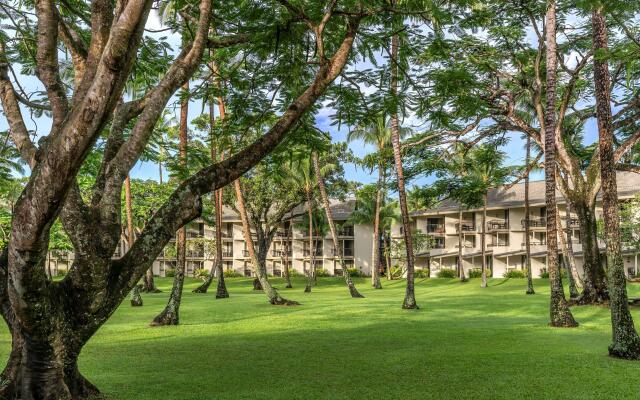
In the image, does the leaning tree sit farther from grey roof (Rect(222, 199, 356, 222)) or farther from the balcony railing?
grey roof (Rect(222, 199, 356, 222))

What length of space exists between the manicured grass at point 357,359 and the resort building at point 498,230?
107 feet

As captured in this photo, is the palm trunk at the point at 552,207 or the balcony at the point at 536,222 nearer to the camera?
the palm trunk at the point at 552,207

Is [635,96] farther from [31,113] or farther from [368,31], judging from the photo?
[31,113]

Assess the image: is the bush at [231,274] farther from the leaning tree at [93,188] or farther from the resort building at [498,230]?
the leaning tree at [93,188]

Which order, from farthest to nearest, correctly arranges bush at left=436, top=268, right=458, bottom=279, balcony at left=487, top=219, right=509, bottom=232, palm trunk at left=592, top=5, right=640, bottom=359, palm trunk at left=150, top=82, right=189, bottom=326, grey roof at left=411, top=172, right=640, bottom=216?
balcony at left=487, top=219, right=509, bottom=232
bush at left=436, top=268, right=458, bottom=279
grey roof at left=411, top=172, right=640, bottom=216
palm trunk at left=150, top=82, right=189, bottom=326
palm trunk at left=592, top=5, right=640, bottom=359

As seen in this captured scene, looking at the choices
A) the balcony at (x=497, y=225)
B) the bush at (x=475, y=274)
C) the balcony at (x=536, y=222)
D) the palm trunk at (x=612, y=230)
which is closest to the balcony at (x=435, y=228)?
the balcony at (x=497, y=225)

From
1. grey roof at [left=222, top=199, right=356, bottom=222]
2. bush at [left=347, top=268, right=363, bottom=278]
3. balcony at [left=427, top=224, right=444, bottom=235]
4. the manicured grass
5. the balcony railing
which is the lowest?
bush at [left=347, top=268, right=363, bottom=278]

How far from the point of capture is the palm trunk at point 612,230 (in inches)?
424

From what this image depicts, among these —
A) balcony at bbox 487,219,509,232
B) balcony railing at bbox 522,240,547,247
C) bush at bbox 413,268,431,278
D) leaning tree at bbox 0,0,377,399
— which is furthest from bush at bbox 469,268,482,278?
leaning tree at bbox 0,0,377,399

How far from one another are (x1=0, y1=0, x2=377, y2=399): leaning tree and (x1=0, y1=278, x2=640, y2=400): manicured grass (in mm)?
Result: 2015

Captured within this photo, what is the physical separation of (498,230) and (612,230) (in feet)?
146

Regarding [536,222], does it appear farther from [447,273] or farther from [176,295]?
[176,295]

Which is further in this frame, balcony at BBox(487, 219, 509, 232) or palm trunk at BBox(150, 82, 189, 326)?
balcony at BBox(487, 219, 509, 232)

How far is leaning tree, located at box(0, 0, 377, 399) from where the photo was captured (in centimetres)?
475
